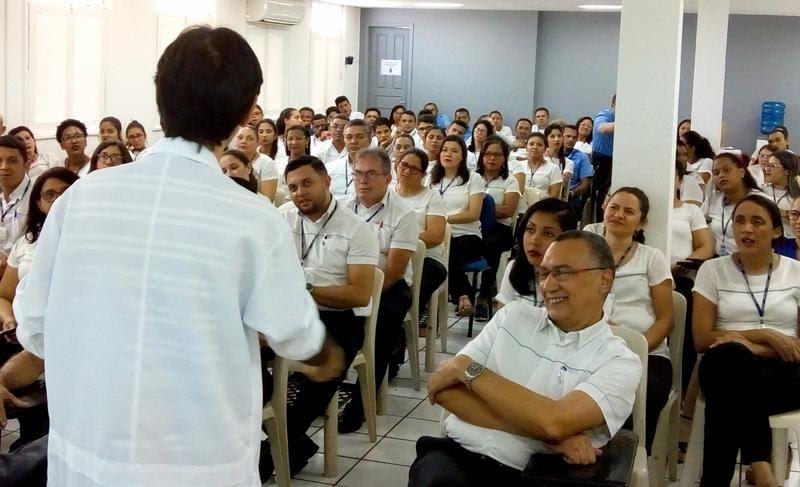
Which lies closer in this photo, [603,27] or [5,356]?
[5,356]

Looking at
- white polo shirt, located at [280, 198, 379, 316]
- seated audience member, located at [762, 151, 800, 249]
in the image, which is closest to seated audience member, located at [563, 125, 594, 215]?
seated audience member, located at [762, 151, 800, 249]

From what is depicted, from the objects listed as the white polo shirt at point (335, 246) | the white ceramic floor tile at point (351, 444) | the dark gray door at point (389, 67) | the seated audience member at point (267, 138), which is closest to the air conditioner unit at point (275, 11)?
the dark gray door at point (389, 67)

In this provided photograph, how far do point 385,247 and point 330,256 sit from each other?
611mm

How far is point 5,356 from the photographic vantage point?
3.29 meters

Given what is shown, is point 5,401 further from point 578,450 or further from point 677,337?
Result: point 677,337

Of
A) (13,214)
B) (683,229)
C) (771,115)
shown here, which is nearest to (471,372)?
(683,229)

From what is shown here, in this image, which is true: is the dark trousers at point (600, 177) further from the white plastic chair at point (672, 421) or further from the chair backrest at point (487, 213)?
the white plastic chair at point (672, 421)

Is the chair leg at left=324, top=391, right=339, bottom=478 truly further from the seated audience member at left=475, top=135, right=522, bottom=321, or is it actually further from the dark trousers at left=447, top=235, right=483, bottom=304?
the seated audience member at left=475, top=135, right=522, bottom=321

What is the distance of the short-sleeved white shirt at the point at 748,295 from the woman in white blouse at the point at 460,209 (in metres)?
2.01

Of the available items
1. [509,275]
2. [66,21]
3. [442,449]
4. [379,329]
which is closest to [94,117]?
[66,21]

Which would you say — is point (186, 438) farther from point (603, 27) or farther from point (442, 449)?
point (603, 27)

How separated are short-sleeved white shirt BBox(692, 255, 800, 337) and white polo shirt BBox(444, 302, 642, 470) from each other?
1034 mm

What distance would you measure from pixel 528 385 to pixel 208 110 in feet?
4.47

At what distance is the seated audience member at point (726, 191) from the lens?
16.9 ft
